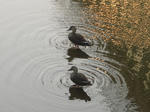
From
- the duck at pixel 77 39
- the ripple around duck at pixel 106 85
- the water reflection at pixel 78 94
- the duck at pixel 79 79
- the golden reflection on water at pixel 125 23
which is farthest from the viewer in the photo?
the golden reflection on water at pixel 125 23

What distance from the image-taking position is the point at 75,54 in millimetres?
12398

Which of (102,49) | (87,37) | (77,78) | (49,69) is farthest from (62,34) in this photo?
(77,78)

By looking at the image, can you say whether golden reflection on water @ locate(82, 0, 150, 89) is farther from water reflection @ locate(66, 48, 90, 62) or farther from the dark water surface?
water reflection @ locate(66, 48, 90, 62)

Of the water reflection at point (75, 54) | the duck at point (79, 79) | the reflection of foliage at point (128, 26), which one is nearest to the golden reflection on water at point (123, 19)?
the reflection of foliage at point (128, 26)

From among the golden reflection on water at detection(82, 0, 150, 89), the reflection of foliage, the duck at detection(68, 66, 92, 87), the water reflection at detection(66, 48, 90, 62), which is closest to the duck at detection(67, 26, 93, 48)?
the water reflection at detection(66, 48, 90, 62)

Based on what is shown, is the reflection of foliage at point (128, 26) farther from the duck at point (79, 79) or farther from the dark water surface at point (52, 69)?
the duck at point (79, 79)

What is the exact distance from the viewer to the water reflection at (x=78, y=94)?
Result: 10059mm

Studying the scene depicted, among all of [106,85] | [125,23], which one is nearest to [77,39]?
[106,85]

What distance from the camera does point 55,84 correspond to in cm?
1040

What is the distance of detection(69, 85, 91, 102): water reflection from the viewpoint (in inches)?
396

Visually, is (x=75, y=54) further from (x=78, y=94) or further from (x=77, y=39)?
(x=78, y=94)

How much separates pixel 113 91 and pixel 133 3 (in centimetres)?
733

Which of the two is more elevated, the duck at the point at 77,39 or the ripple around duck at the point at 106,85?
the duck at the point at 77,39

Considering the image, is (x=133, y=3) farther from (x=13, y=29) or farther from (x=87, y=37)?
(x=13, y=29)
